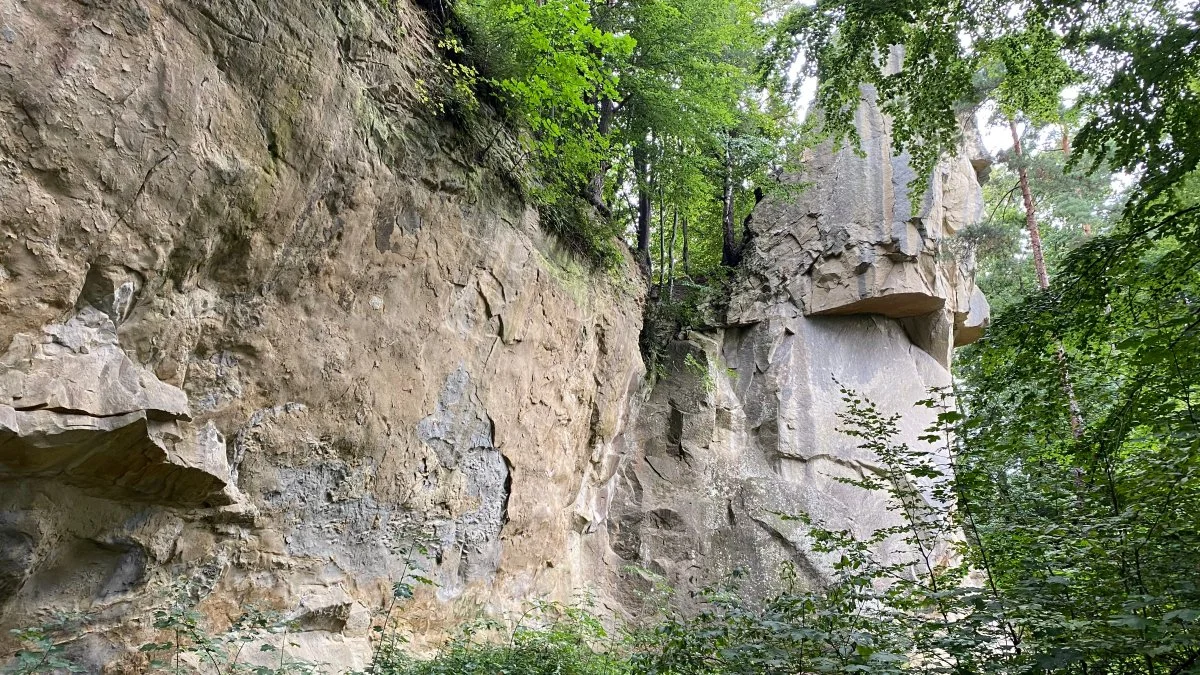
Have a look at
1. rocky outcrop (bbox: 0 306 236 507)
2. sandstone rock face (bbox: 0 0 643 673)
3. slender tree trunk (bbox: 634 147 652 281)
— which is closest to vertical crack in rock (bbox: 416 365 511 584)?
sandstone rock face (bbox: 0 0 643 673)

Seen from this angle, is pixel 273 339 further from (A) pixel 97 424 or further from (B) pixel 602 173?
(B) pixel 602 173

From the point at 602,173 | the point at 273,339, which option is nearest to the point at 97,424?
the point at 273,339

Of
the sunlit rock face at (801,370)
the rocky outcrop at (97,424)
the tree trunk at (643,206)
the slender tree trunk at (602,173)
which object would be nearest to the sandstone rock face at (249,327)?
the rocky outcrop at (97,424)

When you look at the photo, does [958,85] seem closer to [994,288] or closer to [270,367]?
[270,367]

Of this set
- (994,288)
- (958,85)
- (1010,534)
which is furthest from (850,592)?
(994,288)

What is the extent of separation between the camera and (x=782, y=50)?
5973mm

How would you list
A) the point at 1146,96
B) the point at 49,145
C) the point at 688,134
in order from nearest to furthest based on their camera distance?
the point at 49,145, the point at 1146,96, the point at 688,134

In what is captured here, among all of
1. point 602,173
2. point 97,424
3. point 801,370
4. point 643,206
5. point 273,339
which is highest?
point 643,206

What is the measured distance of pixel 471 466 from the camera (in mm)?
6574

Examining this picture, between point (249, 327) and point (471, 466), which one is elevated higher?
point (249, 327)

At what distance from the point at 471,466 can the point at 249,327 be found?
2659 millimetres

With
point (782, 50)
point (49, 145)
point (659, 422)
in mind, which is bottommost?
point (49, 145)

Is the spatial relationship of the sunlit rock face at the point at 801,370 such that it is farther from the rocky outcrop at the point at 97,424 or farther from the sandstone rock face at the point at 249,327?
the rocky outcrop at the point at 97,424

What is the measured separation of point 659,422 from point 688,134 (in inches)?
181
